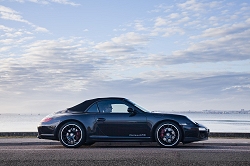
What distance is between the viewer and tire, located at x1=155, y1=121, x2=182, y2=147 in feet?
44.1

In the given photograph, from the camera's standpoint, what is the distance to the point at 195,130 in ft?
44.7

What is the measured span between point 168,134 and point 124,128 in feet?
3.98

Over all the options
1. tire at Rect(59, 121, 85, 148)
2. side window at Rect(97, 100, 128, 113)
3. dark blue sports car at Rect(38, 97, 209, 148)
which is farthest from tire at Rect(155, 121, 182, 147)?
tire at Rect(59, 121, 85, 148)

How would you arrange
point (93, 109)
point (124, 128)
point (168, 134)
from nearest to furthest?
point (168, 134) → point (124, 128) → point (93, 109)

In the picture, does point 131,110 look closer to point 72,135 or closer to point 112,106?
point 112,106

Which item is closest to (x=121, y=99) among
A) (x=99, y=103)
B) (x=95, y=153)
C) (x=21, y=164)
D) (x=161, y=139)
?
(x=99, y=103)

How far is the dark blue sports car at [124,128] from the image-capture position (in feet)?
44.4

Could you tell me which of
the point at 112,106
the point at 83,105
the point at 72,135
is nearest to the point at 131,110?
the point at 112,106

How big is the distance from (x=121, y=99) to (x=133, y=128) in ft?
3.37

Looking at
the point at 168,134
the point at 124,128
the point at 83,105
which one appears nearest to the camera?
the point at 168,134

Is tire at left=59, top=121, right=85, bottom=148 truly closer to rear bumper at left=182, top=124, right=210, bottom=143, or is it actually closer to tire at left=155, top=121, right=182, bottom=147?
tire at left=155, top=121, right=182, bottom=147

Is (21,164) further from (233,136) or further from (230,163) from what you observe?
(233,136)

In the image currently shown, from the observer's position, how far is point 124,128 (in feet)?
44.7

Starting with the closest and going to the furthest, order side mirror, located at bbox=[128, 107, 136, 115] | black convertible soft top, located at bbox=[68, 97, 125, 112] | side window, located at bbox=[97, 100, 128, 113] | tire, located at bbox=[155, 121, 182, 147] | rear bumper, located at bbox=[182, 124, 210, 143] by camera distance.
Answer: tire, located at bbox=[155, 121, 182, 147]
rear bumper, located at bbox=[182, 124, 210, 143]
side mirror, located at bbox=[128, 107, 136, 115]
side window, located at bbox=[97, 100, 128, 113]
black convertible soft top, located at bbox=[68, 97, 125, 112]
